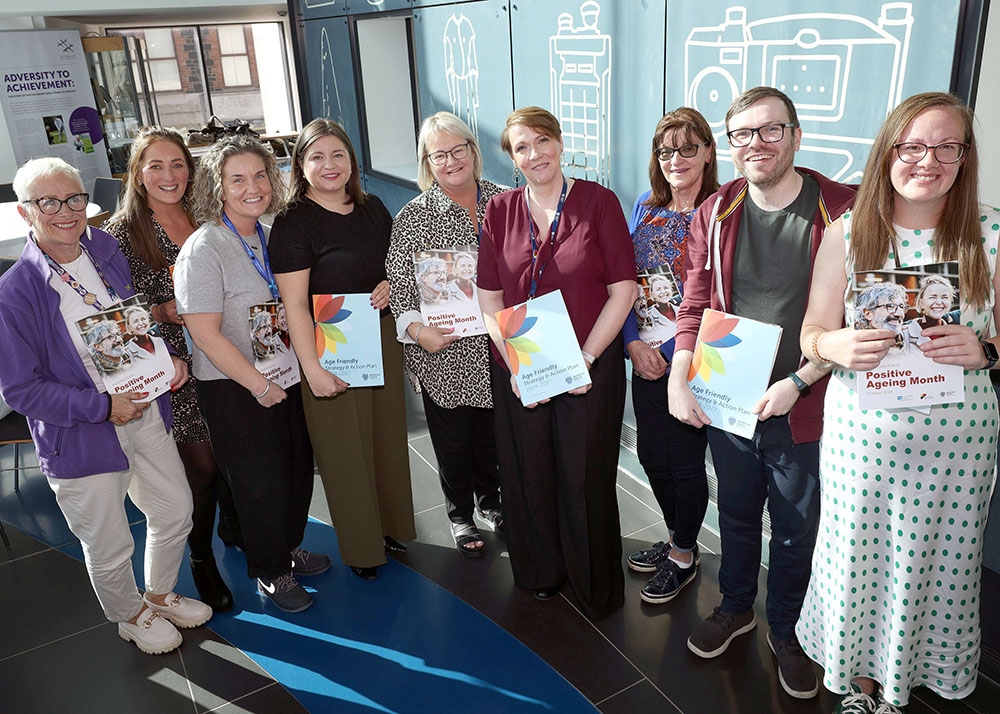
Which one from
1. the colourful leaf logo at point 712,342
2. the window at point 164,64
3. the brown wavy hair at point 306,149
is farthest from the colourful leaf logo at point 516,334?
the window at point 164,64

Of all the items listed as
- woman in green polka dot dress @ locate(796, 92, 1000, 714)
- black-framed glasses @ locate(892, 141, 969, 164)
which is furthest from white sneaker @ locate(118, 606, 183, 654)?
black-framed glasses @ locate(892, 141, 969, 164)

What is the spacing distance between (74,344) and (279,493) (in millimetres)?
935

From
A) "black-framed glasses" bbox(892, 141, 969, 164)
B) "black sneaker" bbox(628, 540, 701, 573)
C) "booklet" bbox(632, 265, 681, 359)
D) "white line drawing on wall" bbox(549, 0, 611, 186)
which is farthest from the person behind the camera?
"white line drawing on wall" bbox(549, 0, 611, 186)

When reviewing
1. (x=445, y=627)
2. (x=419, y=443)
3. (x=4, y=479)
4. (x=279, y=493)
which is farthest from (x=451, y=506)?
(x=4, y=479)

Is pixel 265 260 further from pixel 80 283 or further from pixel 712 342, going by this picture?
pixel 712 342

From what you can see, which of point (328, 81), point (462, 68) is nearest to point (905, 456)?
point (462, 68)

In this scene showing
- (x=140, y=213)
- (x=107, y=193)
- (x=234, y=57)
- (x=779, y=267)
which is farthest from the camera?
(x=234, y=57)

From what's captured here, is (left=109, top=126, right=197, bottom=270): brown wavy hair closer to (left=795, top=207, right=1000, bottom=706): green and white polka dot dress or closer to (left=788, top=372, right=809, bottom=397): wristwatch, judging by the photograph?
(left=788, top=372, right=809, bottom=397): wristwatch

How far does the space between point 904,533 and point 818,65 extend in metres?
1.50

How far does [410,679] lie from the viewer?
2709 mm

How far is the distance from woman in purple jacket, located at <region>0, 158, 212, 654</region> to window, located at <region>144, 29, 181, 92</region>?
936 inches

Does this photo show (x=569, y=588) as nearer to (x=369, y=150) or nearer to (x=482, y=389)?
(x=482, y=389)

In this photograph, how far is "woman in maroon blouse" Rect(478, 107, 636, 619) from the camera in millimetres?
2457

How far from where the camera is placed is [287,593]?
3084mm
